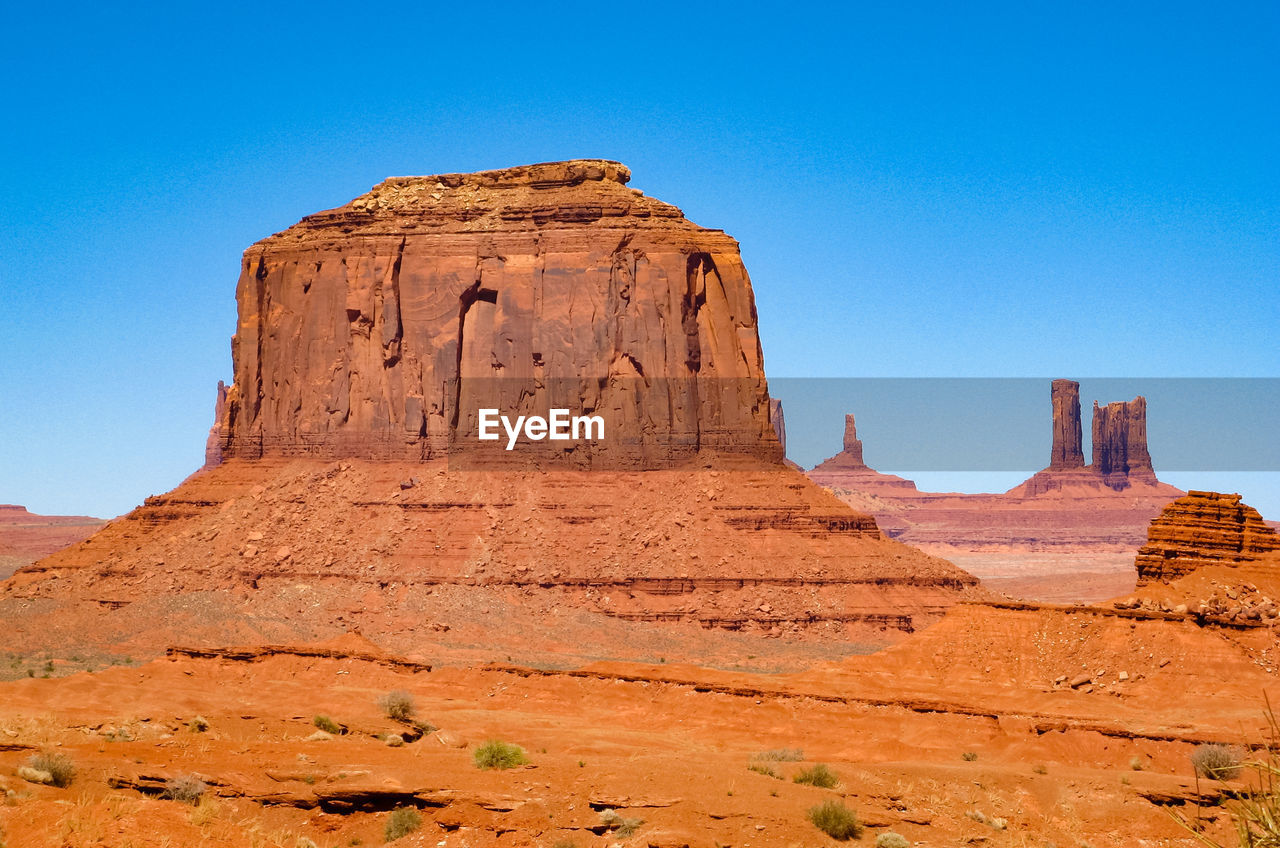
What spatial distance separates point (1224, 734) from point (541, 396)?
46.8 meters

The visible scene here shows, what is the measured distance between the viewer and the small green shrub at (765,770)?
23969 mm

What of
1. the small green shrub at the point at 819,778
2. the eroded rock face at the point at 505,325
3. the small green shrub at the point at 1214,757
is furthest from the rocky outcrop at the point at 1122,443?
the small green shrub at the point at 819,778

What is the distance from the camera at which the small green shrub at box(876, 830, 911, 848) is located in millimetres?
19000

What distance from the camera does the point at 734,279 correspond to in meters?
72.9

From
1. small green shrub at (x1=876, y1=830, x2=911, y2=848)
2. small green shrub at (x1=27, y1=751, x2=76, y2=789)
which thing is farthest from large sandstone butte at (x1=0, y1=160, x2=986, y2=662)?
small green shrub at (x1=27, y1=751, x2=76, y2=789)

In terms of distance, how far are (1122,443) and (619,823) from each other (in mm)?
174578

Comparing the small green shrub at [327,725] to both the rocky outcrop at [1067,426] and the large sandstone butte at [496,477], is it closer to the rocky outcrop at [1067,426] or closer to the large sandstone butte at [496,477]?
the large sandstone butte at [496,477]

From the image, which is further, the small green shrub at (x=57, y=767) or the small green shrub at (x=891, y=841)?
the small green shrub at (x=891, y=841)

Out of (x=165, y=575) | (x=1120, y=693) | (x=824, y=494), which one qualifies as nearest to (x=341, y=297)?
(x=165, y=575)

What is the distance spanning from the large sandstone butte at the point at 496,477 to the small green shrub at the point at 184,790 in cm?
3527

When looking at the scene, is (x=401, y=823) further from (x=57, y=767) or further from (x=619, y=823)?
(x=57, y=767)

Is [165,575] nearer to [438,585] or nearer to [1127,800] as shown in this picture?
[438,585]

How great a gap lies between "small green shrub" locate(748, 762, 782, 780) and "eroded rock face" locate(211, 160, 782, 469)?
151ft

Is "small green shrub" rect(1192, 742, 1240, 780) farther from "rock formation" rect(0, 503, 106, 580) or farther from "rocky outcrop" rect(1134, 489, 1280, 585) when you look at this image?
"rock formation" rect(0, 503, 106, 580)
